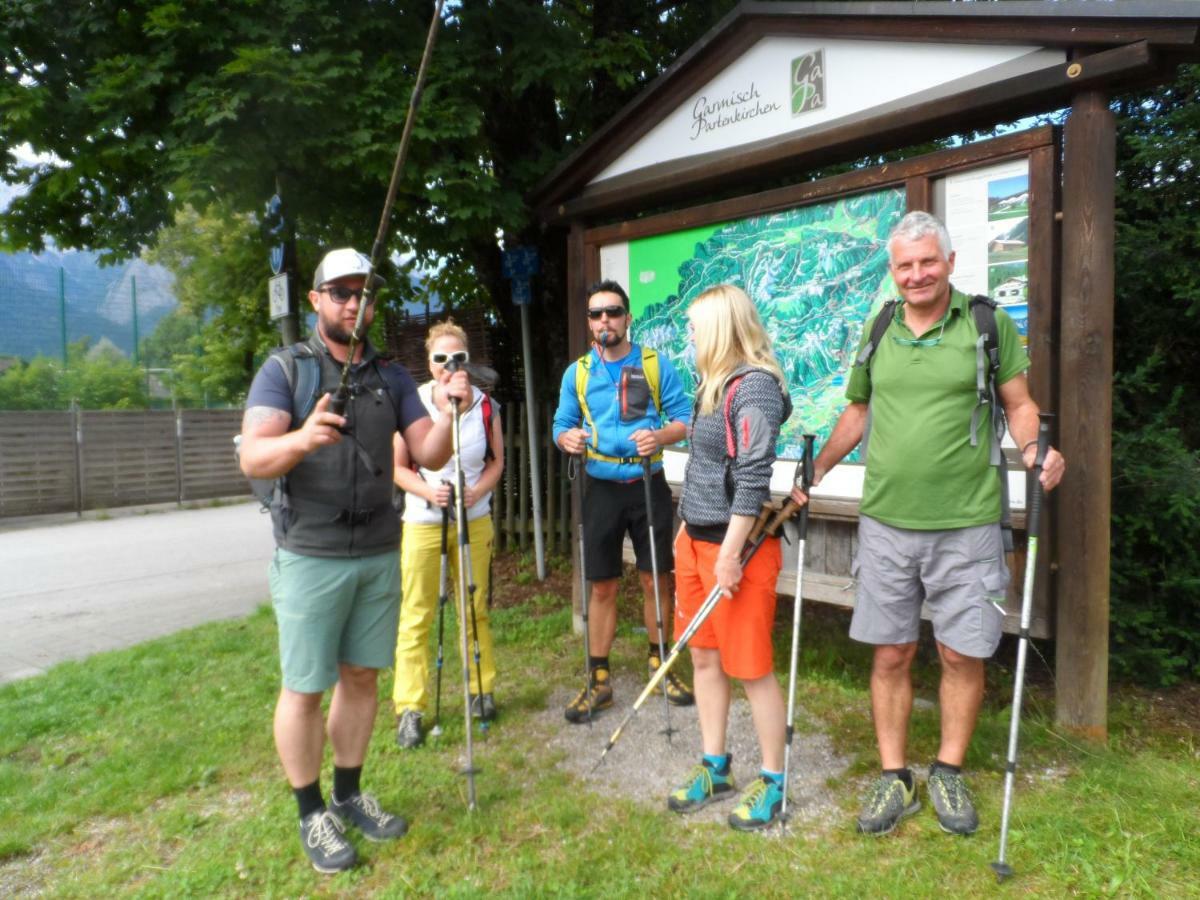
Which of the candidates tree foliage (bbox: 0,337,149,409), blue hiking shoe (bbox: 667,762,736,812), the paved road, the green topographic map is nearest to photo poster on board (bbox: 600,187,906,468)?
the green topographic map

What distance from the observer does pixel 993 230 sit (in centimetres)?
365

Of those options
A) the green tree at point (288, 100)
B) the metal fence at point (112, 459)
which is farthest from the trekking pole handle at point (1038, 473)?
the metal fence at point (112, 459)

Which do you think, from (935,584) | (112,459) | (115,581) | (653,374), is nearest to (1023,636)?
(935,584)

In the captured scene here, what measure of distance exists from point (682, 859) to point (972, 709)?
46.7 inches

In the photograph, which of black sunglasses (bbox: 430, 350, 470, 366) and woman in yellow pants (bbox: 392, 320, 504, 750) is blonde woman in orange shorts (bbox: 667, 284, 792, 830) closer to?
black sunglasses (bbox: 430, 350, 470, 366)

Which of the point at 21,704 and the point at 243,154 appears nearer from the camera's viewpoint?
the point at 21,704

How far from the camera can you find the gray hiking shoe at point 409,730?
12.8 feet

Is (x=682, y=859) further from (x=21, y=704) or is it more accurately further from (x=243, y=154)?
(x=243, y=154)

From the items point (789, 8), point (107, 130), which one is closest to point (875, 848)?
point (789, 8)

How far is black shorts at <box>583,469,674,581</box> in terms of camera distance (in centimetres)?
425

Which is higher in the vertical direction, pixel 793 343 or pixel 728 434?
pixel 793 343

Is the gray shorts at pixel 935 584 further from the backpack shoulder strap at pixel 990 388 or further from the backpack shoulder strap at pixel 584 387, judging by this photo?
the backpack shoulder strap at pixel 584 387

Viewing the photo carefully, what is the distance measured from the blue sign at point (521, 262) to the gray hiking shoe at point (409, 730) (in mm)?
4232

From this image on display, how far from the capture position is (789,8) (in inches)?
164
